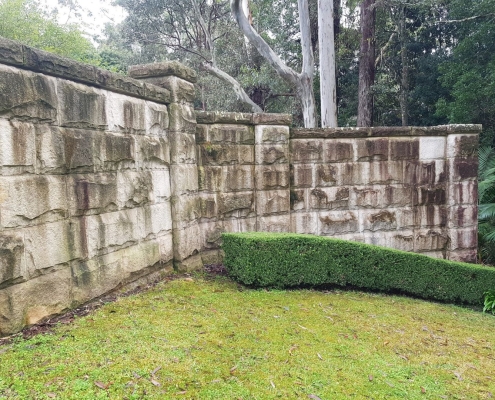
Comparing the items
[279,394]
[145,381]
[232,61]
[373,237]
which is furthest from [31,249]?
[232,61]

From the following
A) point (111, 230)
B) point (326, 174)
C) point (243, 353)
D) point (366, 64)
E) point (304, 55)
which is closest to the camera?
point (243, 353)

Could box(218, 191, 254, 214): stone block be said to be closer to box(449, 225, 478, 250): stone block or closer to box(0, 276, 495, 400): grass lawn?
box(0, 276, 495, 400): grass lawn

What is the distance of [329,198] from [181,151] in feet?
8.92

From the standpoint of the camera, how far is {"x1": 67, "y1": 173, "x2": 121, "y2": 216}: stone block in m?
3.33

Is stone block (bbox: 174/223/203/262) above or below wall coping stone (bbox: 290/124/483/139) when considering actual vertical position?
below

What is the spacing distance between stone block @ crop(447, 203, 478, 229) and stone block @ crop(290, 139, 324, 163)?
8.52ft

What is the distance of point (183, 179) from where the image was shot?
4.91m

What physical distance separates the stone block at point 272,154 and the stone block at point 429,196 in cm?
251

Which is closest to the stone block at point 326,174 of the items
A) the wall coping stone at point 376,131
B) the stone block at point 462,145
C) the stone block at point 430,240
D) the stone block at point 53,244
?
the wall coping stone at point 376,131

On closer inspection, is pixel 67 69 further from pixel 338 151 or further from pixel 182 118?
pixel 338 151

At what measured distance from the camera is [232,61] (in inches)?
717

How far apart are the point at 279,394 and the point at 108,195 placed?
7.61 feet

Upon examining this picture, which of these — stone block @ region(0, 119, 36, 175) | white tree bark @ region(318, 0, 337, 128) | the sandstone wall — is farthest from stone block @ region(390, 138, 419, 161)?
stone block @ region(0, 119, 36, 175)

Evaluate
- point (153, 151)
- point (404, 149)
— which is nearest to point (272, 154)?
point (153, 151)
